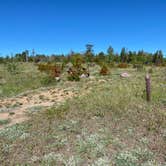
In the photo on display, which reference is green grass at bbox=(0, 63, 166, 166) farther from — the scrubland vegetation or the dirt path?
the dirt path

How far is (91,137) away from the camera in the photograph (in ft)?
19.6

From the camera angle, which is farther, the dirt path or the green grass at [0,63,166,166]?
the dirt path

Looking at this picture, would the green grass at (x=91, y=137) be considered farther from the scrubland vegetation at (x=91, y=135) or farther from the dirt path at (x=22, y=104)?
the dirt path at (x=22, y=104)

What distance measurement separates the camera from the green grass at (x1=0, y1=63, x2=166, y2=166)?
4.95 m

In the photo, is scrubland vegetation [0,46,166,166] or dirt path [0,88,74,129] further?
dirt path [0,88,74,129]

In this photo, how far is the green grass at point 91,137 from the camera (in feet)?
16.3

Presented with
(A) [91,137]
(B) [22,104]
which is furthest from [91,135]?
(B) [22,104]

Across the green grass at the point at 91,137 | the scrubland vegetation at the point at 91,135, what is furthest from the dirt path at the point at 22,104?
the green grass at the point at 91,137

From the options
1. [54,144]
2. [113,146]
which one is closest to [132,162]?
[113,146]

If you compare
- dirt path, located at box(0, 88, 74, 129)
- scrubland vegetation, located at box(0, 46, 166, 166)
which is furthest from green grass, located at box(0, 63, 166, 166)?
dirt path, located at box(0, 88, 74, 129)

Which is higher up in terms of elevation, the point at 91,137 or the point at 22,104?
the point at 22,104

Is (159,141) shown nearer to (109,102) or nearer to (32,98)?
(109,102)

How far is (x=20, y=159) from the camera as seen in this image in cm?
503

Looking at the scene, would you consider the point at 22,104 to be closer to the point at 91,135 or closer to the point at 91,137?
the point at 91,135
